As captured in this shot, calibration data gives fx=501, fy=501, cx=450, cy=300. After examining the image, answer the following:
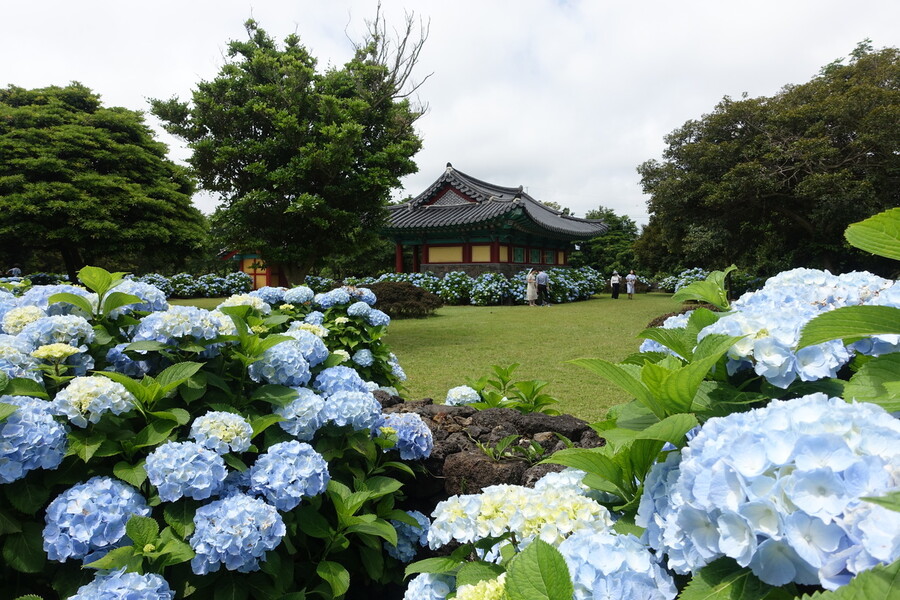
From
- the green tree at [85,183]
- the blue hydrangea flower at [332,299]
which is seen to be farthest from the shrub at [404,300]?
the blue hydrangea flower at [332,299]

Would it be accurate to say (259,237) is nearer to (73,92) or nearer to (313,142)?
(313,142)

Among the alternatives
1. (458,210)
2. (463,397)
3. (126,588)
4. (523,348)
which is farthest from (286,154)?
(458,210)

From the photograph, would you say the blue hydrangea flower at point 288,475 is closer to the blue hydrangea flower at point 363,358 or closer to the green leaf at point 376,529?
the green leaf at point 376,529

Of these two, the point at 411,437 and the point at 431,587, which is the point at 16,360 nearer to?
the point at 411,437

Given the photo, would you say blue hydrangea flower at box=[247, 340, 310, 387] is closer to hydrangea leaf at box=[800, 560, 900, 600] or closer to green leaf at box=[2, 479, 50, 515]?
green leaf at box=[2, 479, 50, 515]

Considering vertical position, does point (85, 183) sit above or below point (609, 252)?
above

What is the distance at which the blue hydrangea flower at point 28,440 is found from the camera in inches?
51.5

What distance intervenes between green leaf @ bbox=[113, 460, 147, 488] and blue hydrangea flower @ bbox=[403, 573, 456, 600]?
0.80 meters

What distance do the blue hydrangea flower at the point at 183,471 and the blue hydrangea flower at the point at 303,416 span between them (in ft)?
0.95

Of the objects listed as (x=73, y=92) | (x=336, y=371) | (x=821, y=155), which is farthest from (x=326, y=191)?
(x=821, y=155)

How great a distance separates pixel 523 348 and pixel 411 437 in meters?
6.50

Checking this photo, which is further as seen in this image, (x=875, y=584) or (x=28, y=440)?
(x=28, y=440)

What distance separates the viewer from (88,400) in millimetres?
1430

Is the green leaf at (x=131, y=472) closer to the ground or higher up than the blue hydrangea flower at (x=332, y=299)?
closer to the ground
